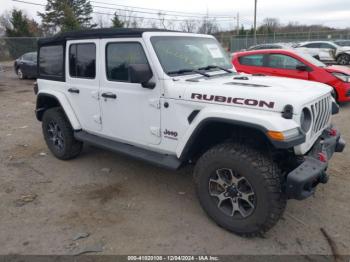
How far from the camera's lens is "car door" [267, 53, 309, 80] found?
27.3ft

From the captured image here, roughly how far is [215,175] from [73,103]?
2.62 m

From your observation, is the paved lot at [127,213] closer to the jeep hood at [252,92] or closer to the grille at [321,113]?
the grille at [321,113]

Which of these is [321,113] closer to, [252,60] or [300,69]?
[300,69]

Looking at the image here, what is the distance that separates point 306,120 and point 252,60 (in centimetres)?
664

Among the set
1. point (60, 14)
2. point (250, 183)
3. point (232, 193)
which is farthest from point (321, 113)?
point (60, 14)

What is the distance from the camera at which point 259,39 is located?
35062 mm

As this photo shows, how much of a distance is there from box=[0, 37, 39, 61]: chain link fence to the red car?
23.3m

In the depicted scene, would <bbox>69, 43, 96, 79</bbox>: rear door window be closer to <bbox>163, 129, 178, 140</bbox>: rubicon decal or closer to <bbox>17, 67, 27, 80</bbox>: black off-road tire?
<bbox>163, 129, 178, 140</bbox>: rubicon decal

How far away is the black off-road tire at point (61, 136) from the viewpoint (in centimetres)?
502

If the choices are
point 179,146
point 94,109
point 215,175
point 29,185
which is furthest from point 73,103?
point 215,175

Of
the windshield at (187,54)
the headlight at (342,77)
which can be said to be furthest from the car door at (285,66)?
the windshield at (187,54)

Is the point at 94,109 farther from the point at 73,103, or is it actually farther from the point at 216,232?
the point at 216,232

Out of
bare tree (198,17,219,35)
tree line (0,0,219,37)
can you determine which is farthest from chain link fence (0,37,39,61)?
bare tree (198,17,219,35)

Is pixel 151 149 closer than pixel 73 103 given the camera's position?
Yes
